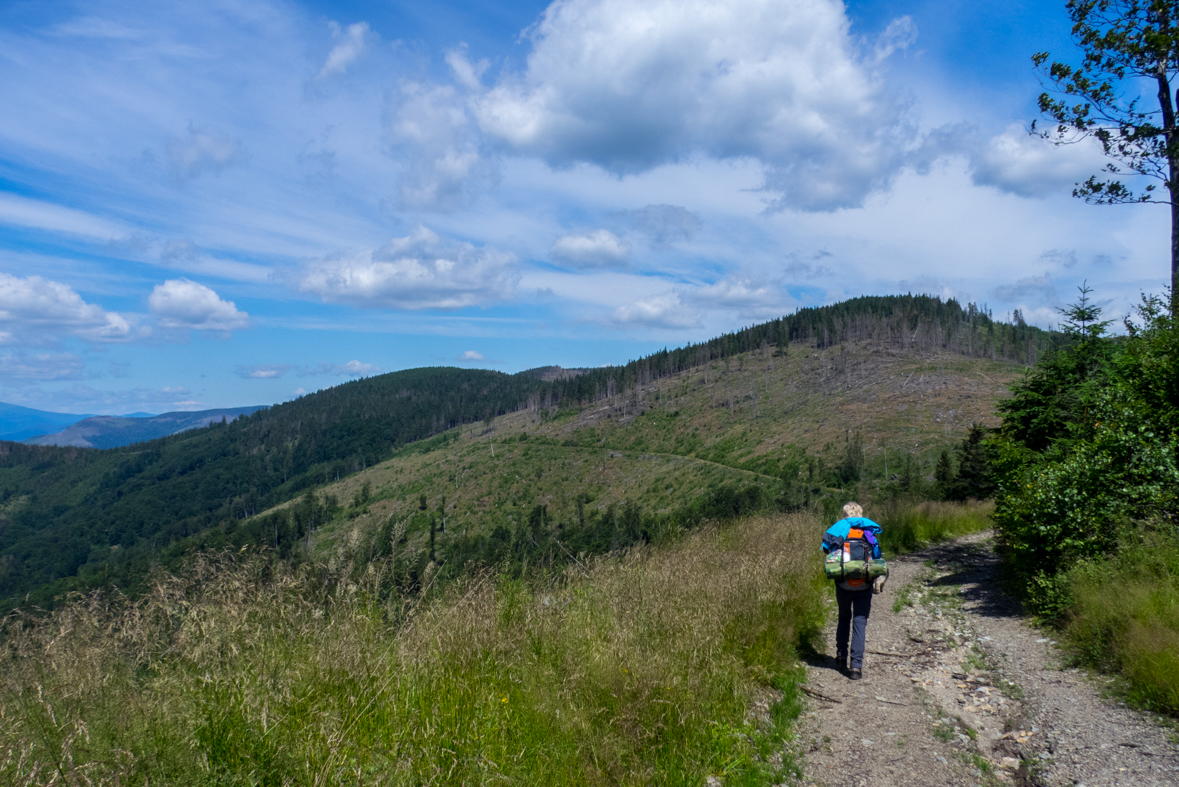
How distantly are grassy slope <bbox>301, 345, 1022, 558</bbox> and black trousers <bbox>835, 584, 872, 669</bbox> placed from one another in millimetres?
50579

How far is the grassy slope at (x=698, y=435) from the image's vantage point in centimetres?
6400

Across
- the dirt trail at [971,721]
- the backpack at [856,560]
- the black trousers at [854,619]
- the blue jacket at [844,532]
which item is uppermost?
the blue jacket at [844,532]

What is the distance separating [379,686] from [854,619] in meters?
4.71

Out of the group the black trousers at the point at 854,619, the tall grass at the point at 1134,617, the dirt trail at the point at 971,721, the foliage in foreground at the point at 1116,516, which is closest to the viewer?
the dirt trail at the point at 971,721

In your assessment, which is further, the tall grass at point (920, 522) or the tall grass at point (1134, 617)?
the tall grass at point (920, 522)

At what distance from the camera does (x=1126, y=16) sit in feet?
28.2

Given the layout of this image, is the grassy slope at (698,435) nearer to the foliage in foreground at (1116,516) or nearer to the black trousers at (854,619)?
the foliage in foreground at (1116,516)

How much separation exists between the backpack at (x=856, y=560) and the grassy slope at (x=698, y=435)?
50697 mm

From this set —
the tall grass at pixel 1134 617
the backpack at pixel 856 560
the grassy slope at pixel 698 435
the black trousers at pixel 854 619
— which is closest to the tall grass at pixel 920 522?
the tall grass at pixel 1134 617

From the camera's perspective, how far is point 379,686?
333cm

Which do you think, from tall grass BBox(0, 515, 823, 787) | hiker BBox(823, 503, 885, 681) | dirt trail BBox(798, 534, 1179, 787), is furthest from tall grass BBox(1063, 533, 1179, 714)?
tall grass BBox(0, 515, 823, 787)

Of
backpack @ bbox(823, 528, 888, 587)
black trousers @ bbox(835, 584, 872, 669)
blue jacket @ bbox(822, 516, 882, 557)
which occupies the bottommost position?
black trousers @ bbox(835, 584, 872, 669)

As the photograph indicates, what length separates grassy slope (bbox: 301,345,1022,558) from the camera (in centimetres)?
6400

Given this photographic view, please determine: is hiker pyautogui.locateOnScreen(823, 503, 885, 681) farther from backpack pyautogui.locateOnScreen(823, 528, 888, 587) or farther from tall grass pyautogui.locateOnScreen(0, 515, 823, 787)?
tall grass pyautogui.locateOnScreen(0, 515, 823, 787)
